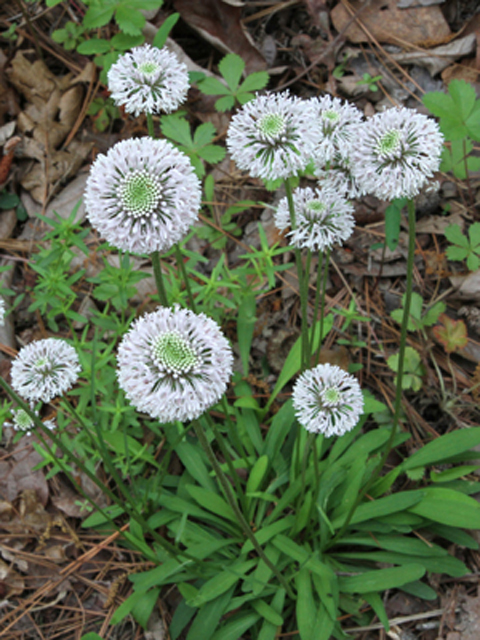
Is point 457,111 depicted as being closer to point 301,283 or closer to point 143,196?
point 301,283

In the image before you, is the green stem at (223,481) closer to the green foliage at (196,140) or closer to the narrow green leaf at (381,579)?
the narrow green leaf at (381,579)

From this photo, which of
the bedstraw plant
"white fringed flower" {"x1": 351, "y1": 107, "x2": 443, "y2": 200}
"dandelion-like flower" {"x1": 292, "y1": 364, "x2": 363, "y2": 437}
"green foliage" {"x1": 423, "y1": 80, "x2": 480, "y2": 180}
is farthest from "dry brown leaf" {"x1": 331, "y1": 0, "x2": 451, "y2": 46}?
"dandelion-like flower" {"x1": 292, "y1": 364, "x2": 363, "y2": 437}

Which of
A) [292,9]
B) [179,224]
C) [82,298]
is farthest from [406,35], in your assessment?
[179,224]

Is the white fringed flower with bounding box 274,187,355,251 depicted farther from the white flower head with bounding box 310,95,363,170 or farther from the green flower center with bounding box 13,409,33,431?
the green flower center with bounding box 13,409,33,431

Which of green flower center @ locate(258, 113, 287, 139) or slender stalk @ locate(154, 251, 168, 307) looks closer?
slender stalk @ locate(154, 251, 168, 307)

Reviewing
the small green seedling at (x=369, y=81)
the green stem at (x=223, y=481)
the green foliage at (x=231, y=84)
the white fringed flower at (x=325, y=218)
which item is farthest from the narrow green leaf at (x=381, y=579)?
the small green seedling at (x=369, y=81)
